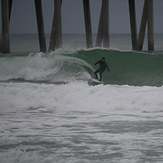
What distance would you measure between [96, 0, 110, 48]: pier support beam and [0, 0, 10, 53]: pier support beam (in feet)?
9.11

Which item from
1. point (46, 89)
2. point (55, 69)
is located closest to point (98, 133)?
point (46, 89)

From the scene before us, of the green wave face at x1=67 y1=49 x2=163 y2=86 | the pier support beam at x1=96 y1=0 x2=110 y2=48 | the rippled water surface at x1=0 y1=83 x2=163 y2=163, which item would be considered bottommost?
the green wave face at x1=67 y1=49 x2=163 y2=86

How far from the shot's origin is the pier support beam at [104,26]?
15117 mm

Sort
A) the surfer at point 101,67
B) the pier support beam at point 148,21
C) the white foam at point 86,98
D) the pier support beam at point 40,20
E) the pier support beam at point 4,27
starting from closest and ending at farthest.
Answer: the white foam at point 86,98, the surfer at point 101,67, the pier support beam at point 4,27, the pier support beam at point 148,21, the pier support beam at point 40,20

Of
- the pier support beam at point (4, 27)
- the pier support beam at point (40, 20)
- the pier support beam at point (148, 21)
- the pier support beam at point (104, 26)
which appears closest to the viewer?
the pier support beam at point (4, 27)

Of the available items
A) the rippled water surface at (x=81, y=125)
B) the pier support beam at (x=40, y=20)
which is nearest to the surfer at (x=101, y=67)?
the rippled water surface at (x=81, y=125)

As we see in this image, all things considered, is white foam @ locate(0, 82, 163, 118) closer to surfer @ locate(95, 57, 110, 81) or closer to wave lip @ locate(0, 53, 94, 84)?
surfer @ locate(95, 57, 110, 81)

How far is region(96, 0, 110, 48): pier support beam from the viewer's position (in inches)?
595

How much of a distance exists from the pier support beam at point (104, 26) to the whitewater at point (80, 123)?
2044mm

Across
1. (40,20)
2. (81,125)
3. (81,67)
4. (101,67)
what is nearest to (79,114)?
(81,125)

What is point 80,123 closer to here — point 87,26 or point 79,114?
point 79,114

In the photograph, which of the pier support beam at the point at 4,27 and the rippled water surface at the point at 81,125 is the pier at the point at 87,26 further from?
the rippled water surface at the point at 81,125

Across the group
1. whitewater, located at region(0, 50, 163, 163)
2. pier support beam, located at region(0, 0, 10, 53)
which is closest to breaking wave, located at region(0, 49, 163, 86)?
whitewater, located at region(0, 50, 163, 163)

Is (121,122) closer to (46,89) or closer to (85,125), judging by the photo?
(85,125)
